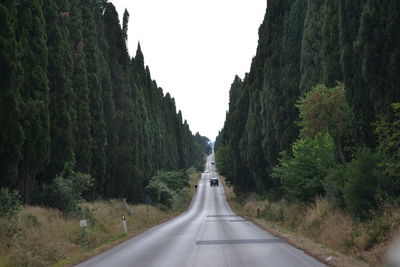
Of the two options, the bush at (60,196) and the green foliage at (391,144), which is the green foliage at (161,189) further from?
the green foliage at (391,144)

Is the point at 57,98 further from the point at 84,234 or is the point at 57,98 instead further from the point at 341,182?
the point at 341,182

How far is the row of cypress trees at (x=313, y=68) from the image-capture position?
54.7ft

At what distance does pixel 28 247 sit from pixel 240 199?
49.6 metres

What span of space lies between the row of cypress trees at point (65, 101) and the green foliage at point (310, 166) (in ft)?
37.0

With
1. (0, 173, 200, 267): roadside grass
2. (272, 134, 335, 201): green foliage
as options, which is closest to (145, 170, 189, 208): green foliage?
(0, 173, 200, 267): roadside grass

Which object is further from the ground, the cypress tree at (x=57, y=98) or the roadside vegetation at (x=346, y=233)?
the cypress tree at (x=57, y=98)

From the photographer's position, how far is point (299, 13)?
3556cm

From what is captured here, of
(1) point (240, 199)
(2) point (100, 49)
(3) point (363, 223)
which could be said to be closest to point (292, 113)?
(2) point (100, 49)

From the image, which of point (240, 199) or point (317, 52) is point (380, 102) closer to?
point (317, 52)

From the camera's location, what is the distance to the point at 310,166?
2562 centimetres

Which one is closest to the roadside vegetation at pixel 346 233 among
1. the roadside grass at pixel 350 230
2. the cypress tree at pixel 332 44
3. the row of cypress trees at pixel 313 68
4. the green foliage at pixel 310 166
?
the roadside grass at pixel 350 230

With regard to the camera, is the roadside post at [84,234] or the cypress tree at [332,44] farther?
the cypress tree at [332,44]

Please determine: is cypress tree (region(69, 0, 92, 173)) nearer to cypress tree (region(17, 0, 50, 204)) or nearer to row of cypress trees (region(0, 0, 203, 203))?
row of cypress trees (region(0, 0, 203, 203))

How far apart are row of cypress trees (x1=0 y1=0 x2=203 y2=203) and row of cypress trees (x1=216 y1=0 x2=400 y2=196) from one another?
450 inches
